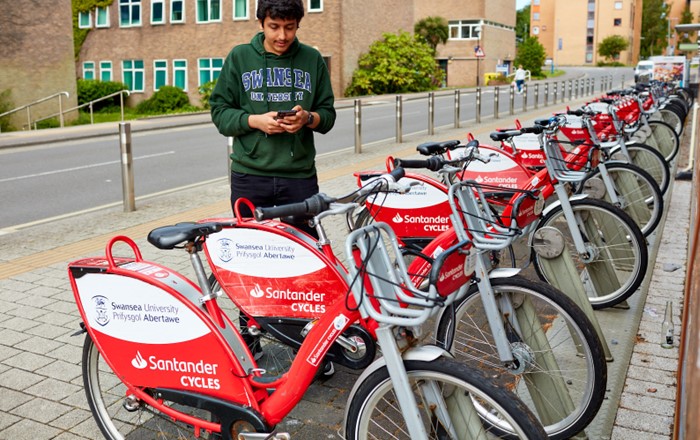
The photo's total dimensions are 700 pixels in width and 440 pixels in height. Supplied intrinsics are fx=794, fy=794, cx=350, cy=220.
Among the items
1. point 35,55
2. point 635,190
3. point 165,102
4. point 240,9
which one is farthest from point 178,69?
point 635,190

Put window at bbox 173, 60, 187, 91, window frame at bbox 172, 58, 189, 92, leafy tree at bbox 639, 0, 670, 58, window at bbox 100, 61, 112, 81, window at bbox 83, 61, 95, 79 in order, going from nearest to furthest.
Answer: window frame at bbox 172, 58, 189, 92 < window at bbox 173, 60, 187, 91 < window at bbox 100, 61, 112, 81 < window at bbox 83, 61, 95, 79 < leafy tree at bbox 639, 0, 670, 58

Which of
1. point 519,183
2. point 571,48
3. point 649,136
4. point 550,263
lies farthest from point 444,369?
point 571,48

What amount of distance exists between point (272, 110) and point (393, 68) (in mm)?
39863

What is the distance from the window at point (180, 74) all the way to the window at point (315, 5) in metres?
8.44

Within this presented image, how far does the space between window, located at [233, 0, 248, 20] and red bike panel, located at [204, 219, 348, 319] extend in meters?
40.0

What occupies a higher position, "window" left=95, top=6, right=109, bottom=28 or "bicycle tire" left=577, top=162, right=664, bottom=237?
"window" left=95, top=6, right=109, bottom=28

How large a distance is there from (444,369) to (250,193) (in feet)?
6.32

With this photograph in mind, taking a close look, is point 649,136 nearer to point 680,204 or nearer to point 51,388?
point 680,204

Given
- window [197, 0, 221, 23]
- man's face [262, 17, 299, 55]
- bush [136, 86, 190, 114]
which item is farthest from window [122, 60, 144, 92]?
man's face [262, 17, 299, 55]

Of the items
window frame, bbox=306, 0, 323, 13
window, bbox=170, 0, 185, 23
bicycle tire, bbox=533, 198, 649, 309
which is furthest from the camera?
window, bbox=170, 0, 185, 23

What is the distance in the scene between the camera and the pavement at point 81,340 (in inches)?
143

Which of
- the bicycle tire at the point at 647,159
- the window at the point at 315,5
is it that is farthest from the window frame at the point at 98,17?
the bicycle tire at the point at 647,159

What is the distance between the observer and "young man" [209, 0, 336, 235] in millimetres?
3850

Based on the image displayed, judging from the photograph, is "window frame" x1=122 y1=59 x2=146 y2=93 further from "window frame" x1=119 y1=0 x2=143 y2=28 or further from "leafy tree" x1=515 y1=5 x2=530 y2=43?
"leafy tree" x1=515 y1=5 x2=530 y2=43
